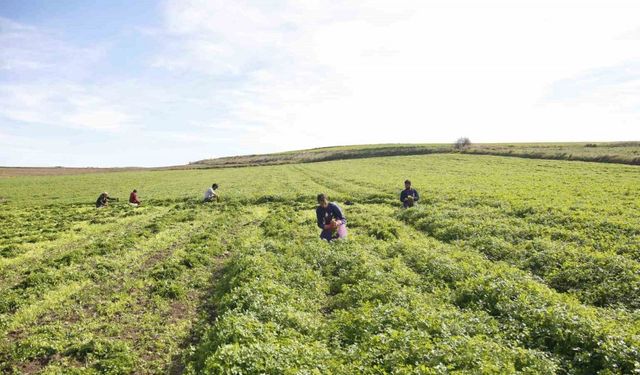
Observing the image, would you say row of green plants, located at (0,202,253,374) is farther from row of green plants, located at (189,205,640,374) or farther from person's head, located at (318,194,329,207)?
person's head, located at (318,194,329,207)

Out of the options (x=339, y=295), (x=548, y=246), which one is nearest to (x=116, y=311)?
(x=339, y=295)

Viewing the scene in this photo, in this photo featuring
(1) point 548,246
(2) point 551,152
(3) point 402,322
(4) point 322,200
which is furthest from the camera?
(2) point 551,152

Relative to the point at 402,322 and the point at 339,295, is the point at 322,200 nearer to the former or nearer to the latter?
the point at 339,295

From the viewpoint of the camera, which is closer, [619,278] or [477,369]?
[477,369]

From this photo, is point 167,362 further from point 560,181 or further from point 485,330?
point 560,181

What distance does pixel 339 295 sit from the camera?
12.2 meters

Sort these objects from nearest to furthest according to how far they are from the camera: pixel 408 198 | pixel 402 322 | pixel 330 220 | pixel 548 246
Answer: pixel 402 322, pixel 548 246, pixel 330 220, pixel 408 198

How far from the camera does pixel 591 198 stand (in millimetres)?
27453

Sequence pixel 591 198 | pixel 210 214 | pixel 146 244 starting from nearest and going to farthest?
pixel 146 244 → pixel 591 198 → pixel 210 214

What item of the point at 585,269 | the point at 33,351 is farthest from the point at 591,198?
the point at 33,351

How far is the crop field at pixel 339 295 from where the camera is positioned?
8227 mm

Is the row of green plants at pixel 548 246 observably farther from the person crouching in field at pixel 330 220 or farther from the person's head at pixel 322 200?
the person's head at pixel 322 200

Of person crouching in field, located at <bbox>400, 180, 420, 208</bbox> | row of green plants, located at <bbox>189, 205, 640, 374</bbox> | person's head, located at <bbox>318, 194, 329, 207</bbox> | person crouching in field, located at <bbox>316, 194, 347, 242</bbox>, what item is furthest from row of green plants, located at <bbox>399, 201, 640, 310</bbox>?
person's head, located at <bbox>318, 194, 329, 207</bbox>

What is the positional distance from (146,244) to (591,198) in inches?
1168
